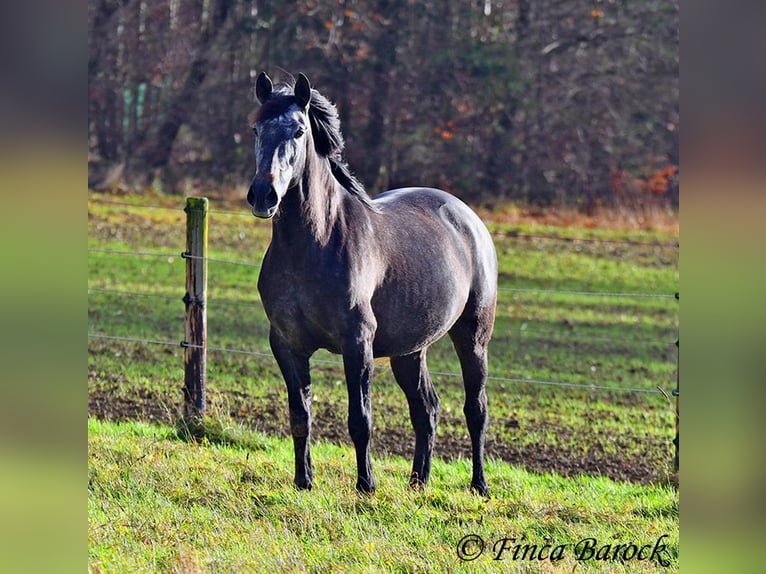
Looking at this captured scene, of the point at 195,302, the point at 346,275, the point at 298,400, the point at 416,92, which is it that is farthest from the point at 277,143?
the point at 416,92

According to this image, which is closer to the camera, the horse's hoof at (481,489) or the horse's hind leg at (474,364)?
the horse's hoof at (481,489)

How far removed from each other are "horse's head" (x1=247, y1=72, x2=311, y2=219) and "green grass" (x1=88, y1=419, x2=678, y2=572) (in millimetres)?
1324

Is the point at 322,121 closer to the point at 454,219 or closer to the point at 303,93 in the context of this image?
the point at 303,93

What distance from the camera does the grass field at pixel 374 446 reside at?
378 cm

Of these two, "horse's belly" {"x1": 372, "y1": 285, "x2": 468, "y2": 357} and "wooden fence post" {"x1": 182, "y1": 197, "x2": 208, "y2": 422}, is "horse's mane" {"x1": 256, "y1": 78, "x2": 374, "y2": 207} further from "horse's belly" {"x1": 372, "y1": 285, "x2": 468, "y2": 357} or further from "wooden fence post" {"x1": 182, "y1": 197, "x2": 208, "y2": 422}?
"wooden fence post" {"x1": 182, "y1": 197, "x2": 208, "y2": 422}

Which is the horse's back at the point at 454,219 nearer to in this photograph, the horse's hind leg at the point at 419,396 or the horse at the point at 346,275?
the horse at the point at 346,275

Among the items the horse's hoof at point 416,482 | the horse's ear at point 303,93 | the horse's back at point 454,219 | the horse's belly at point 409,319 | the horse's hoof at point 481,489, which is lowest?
the horse's hoof at point 481,489

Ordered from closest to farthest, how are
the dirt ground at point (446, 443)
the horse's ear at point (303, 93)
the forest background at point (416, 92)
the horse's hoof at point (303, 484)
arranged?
the horse's ear at point (303, 93) → the horse's hoof at point (303, 484) → the dirt ground at point (446, 443) → the forest background at point (416, 92)

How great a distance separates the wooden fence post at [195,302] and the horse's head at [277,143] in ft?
6.93

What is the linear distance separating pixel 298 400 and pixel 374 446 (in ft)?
5.86

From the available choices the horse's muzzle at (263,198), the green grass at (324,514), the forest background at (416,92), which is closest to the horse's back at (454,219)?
the green grass at (324,514)

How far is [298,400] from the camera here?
4652 mm

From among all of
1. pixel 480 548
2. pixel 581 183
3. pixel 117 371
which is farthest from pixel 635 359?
pixel 581 183
